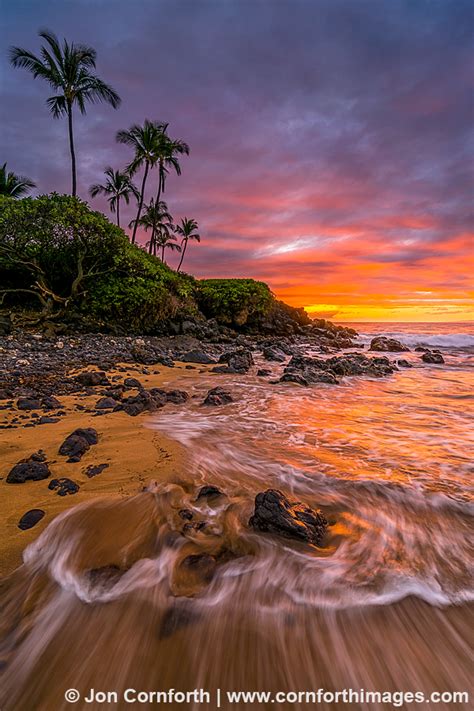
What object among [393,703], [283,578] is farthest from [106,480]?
[393,703]

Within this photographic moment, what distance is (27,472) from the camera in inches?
106

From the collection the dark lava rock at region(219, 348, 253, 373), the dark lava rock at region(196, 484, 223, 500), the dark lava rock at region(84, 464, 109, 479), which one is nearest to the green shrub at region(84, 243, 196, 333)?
the dark lava rock at region(219, 348, 253, 373)

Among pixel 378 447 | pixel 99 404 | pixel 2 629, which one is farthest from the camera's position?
pixel 99 404

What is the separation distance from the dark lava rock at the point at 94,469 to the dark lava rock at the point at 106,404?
183cm

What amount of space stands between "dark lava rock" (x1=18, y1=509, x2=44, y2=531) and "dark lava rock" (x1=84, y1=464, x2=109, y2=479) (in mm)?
576

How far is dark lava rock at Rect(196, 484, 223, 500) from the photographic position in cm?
272

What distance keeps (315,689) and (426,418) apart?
5231mm

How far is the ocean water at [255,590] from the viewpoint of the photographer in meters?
1.46

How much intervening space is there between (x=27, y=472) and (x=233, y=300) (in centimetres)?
1904

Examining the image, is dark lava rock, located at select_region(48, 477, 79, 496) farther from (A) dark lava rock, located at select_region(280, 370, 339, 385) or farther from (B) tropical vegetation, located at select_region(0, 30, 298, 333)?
(B) tropical vegetation, located at select_region(0, 30, 298, 333)

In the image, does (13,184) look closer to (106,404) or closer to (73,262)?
(73,262)

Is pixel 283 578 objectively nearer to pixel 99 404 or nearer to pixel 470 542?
pixel 470 542

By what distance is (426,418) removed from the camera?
564 cm

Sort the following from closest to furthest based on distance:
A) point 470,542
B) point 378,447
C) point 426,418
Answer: point 470,542 < point 378,447 < point 426,418
